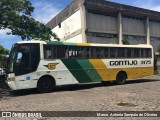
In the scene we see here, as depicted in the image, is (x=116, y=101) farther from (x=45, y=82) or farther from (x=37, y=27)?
(x=37, y=27)

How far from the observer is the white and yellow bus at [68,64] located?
14.8m

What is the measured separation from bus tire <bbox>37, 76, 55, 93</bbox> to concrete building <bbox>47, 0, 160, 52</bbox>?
2056 centimetres

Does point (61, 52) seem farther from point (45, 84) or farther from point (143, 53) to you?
point (143, 53)

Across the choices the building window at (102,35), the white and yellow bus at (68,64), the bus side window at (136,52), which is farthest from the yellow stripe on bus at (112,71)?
the building window at (102,35)

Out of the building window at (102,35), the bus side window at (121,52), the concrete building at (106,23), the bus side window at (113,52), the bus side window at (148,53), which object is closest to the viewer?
the bus side window at (113,52)

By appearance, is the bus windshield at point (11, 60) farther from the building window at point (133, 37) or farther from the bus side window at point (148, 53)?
the building window at point (133, 37)

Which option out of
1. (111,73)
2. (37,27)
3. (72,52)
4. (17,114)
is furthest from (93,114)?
(37,27)

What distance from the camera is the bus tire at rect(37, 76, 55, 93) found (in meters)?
15.5

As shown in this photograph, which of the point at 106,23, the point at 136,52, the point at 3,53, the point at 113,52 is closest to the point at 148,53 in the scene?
the point at 136,52

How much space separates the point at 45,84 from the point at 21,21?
5529 millimetres

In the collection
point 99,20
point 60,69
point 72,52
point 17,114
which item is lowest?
point 17,114

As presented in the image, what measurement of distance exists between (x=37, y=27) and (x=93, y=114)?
1224cm

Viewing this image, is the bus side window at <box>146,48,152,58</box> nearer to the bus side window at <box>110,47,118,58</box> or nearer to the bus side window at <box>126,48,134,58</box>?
the bus side window at <box>126,48,134,58</box>

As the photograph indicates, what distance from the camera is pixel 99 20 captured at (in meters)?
38.5
